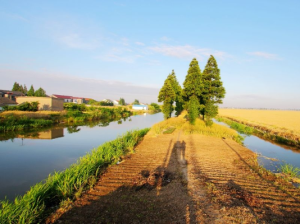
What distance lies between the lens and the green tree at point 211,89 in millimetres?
21516

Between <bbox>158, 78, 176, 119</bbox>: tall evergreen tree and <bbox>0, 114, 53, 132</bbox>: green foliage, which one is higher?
<bbox>158, 78, 176, 119</bbox>: tall evergreen tree

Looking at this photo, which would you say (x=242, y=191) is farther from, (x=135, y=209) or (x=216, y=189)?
(x=135, y=209)

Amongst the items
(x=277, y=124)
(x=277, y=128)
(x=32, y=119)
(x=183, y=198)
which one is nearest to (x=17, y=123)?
(x=32, y=119)

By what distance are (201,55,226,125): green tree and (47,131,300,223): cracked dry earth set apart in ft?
47.1

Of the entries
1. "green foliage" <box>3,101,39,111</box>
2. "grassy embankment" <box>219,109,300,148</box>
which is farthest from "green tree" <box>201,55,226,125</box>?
"green foliage" <box>3,101,39,111</box>

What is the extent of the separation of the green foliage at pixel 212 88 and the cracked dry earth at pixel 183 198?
567 inches

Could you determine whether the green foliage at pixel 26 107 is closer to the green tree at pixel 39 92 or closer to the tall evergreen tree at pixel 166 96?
the tall evergreen tree at pixel 166 96

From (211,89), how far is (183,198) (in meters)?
18.5

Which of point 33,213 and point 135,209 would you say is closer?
point 33,213

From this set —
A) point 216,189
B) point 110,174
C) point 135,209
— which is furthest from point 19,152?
point 216,189

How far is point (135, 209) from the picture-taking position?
4461mm

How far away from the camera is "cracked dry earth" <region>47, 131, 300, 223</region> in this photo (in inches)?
163

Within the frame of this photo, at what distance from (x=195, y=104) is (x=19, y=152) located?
55.7 ft

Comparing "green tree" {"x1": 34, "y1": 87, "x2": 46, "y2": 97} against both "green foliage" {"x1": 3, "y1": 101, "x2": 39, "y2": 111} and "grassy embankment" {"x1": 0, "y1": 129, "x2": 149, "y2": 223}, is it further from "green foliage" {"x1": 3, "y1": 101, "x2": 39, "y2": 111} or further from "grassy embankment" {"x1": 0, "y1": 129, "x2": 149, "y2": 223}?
"grassy embankment" {"x1": 0, "y1": 129, "x2": 149, "y2": 223}
